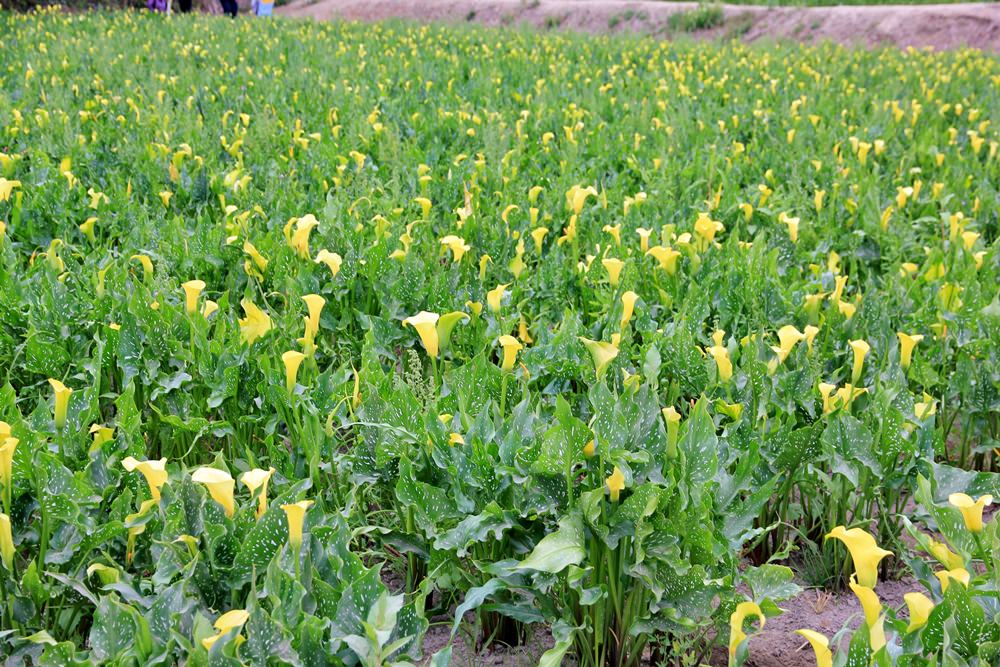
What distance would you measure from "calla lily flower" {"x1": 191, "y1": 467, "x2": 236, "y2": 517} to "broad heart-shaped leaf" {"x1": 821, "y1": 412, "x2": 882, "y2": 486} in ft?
4.38

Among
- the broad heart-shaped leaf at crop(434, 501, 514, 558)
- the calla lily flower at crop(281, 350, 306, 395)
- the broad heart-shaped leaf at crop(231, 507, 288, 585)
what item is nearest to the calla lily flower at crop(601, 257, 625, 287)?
the calla lily flower at crop(281, 350, 306, 395)

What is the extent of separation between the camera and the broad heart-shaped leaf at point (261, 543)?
1.73 m

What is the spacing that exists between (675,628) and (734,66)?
8.89m

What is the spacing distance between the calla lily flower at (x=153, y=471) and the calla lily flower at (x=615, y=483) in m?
0.86

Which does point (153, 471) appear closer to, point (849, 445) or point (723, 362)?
point (723, 362)

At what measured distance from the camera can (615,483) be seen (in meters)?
1.84

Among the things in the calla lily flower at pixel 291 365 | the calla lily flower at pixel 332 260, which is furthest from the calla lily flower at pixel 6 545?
the calla lily flower at pixel 332 260

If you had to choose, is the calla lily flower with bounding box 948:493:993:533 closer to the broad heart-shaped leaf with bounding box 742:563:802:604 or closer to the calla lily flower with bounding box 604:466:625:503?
the broad heart-shaped leaf with bounding box 742:563:802:604

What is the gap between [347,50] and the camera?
10898mm

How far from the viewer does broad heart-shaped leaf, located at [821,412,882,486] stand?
7.09 feet

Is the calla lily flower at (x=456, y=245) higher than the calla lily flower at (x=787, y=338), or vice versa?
the calla lily flower at (x=456, y=245)

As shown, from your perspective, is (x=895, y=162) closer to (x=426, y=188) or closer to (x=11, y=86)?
(x=426, y=188)

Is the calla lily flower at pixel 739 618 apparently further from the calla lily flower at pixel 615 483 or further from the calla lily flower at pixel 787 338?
the calla lily flower at pixel 787 338

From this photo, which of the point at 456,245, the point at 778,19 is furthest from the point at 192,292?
the point at 778,19
